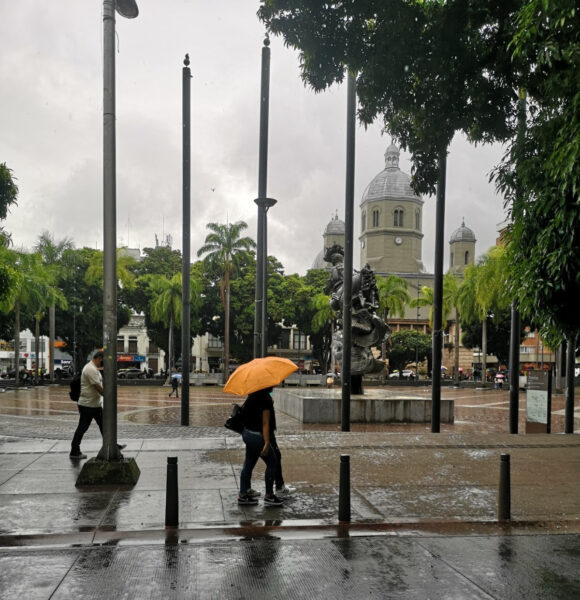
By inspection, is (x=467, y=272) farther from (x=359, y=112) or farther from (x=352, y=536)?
(x=352, y=536)

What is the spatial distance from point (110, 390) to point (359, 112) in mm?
6865

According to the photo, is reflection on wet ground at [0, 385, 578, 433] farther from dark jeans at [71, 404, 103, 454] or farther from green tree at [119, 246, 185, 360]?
green tree at [119, 246, 185, 360]

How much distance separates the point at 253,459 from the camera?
7672 millimetres

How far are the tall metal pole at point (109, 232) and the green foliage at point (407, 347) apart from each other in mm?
65276

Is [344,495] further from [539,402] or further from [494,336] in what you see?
[494,336]

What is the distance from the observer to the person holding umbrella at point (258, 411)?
744 centimetres

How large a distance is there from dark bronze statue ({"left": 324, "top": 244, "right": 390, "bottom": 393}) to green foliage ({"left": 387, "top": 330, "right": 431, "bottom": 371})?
173ft

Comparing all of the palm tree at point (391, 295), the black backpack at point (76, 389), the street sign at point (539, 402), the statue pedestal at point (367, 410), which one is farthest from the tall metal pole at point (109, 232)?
the palm tree at point (391, 295)

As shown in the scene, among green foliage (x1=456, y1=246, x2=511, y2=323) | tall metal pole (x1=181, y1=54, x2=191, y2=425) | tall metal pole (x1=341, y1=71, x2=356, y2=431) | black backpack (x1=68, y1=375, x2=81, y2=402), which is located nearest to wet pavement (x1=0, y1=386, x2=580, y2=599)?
black backpack (x1=68, y1=375, x2=81, y2=402)

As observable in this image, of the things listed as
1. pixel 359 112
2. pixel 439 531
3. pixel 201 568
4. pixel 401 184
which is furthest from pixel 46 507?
pixel 401 184

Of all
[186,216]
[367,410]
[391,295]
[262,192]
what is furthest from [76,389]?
[391,295]

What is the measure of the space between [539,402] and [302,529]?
10592mm

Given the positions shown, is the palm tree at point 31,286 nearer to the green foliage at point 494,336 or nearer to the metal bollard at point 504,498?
the metal bollard at point 504,498

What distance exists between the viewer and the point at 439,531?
22.5 feet
